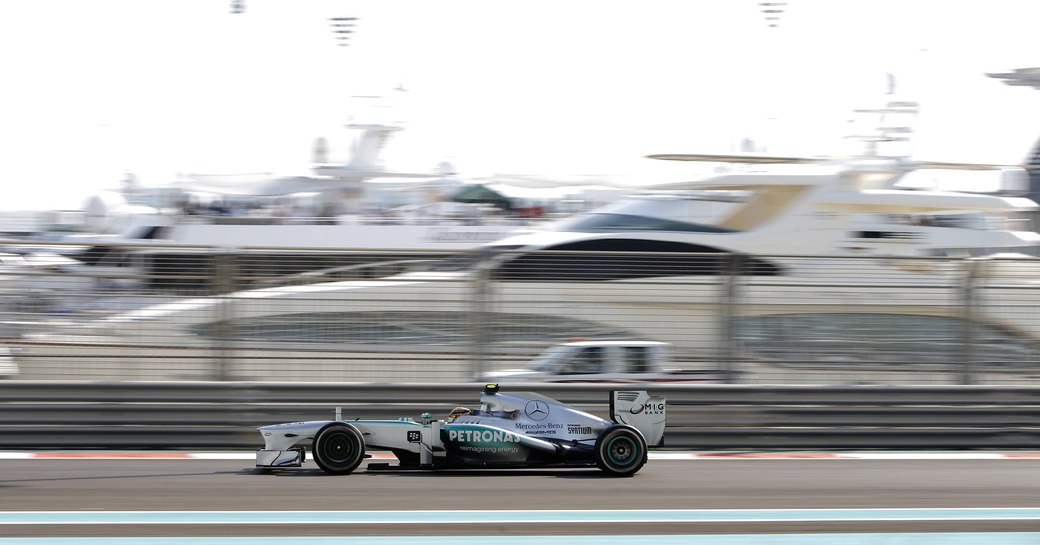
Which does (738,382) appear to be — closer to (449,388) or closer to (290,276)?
Answer: (449,388)

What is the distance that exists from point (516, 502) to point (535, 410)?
111 centimetres

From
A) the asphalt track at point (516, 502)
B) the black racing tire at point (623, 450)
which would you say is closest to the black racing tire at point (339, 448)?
the asphalt track at point (516, 502)

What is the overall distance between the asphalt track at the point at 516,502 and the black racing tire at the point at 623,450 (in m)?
0.10

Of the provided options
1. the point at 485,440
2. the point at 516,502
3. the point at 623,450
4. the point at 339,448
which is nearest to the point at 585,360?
the point at 623,450

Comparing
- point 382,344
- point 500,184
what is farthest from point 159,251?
point 500,184

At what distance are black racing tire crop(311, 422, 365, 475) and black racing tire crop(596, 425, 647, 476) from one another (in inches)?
63.3

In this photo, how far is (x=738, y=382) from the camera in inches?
372

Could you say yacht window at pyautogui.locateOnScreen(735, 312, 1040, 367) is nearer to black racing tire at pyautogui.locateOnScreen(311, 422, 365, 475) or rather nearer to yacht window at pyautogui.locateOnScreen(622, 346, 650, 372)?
yacht window at pyautogui.locateOnScreen(622, 346, 650, 372)

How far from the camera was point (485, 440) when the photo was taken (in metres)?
7.23

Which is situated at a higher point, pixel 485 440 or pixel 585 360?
pixel 585 360

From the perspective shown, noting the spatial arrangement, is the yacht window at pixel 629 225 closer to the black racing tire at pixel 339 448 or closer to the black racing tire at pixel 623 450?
the black racing tire at pixel 623 450

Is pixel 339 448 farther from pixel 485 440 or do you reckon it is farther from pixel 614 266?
pixel 614 266

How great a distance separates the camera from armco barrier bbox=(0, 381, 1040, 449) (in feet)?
28.9

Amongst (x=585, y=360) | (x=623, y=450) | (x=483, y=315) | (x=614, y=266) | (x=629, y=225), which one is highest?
(x=629, y=225)
